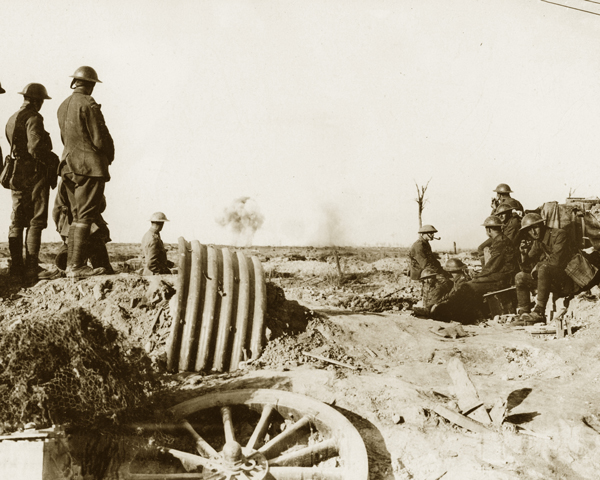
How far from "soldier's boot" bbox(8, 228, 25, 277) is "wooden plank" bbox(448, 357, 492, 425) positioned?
5.47 meters

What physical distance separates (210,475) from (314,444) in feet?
2.98

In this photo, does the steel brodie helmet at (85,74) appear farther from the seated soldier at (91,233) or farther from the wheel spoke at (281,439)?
the wheel spoke at (281,439)

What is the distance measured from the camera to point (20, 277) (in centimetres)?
722

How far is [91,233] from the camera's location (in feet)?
22.6

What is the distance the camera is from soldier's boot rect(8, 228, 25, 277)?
729 centimetres

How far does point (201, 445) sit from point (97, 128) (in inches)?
168

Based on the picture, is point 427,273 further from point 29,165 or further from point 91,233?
point 29,165

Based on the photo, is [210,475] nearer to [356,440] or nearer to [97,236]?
[356,440]

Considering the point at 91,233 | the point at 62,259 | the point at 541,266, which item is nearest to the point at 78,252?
the point at 91,233

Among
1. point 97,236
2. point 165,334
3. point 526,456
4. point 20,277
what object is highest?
point 97,236

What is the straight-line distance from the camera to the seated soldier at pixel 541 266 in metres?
8.05

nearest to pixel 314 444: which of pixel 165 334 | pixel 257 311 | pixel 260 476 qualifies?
pixel 260 476

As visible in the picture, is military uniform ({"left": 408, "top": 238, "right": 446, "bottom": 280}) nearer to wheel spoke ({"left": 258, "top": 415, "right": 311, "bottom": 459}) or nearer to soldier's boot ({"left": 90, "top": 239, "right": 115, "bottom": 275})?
soldier's boot ({"left": 90, "top": 239, "right": 115, "bottom": 275})

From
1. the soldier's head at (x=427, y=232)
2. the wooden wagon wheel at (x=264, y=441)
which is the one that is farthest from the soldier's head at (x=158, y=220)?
the soldier's head at (x=427, y=232)
